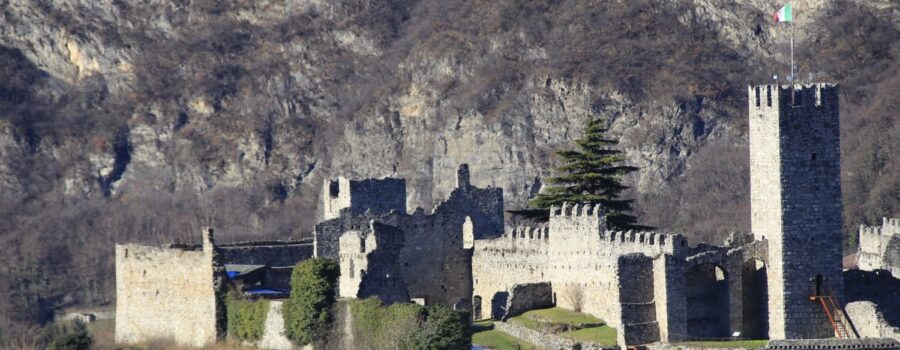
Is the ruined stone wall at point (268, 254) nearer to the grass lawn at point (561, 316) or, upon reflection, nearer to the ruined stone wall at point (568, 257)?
the ruined stone wall at point (568, 257)

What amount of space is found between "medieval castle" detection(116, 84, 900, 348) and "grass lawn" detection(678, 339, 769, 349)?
3.12 ft

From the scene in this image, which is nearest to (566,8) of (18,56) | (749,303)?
(18,56)

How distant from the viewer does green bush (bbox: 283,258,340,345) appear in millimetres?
93188

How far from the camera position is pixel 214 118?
182 metres

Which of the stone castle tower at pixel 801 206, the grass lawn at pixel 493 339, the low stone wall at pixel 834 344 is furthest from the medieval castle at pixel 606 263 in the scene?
the grass lawn at pixel 493 339

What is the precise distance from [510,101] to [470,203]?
6021 cm

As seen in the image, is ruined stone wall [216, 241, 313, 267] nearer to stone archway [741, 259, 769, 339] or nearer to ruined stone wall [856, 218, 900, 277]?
ruined stone wall [856, 218, 900, 277]

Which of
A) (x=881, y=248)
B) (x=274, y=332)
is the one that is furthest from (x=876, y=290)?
(x=274, y=332)

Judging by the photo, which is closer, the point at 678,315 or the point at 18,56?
the point at 678,315

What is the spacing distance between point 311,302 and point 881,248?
59.9 ft

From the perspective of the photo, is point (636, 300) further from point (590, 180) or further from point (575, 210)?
point (590, 180)

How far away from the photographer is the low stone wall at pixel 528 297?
96.9 meters

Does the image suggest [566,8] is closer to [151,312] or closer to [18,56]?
[18,56]

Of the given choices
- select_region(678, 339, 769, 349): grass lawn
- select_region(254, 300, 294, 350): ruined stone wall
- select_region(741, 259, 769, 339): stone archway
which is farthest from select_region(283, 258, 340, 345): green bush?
select_region(741, 259, 769, 339): stone archway
